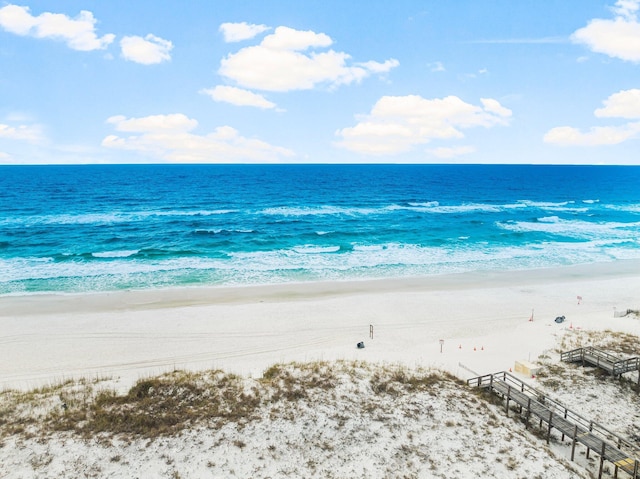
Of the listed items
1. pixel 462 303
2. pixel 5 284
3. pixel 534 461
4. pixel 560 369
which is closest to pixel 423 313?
pixel 462 303

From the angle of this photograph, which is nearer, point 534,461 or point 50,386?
point 534,461

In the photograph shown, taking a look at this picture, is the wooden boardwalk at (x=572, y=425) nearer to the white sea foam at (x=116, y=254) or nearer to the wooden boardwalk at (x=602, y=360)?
the wooden boardwalk at (x=602, y=360)

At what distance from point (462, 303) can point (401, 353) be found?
10758 millimetres

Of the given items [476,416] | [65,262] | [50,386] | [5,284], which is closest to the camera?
[476,416]

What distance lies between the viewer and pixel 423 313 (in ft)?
99.2

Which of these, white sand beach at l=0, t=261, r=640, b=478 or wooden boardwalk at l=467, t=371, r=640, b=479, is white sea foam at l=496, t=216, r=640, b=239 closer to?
white sand beach at l=0, t=261, r=640, b=478

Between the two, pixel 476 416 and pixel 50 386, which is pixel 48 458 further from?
pixel 476 416

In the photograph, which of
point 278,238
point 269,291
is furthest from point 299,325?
point 278,238

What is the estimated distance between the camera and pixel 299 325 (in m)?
27.9

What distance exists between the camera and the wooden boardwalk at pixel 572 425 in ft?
46.6

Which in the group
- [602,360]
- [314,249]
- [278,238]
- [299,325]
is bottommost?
[299,325]

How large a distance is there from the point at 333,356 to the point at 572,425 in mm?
11722

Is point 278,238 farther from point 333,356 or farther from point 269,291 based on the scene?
point 333,356

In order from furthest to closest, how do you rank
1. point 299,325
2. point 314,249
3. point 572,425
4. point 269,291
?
1. point 314,249
2. point 269,291
3. point 299,325
4. point 572,425
